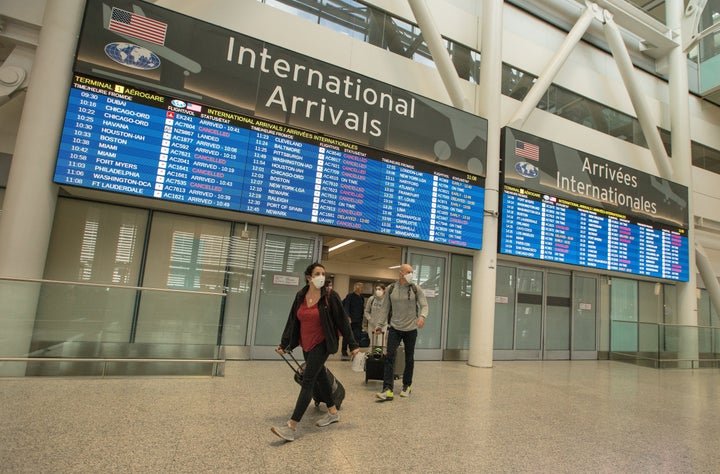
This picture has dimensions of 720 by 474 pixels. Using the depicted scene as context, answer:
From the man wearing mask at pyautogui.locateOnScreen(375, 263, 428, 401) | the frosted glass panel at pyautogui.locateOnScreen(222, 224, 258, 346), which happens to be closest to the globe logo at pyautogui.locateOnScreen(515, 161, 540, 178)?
the man wearing mask at pyautogui.locateOnScreen(375, 263, 428, 401)

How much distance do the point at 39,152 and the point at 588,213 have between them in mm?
10158

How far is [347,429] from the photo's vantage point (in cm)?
344

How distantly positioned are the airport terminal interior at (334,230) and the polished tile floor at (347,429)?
0.03m

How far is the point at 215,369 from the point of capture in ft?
17.3

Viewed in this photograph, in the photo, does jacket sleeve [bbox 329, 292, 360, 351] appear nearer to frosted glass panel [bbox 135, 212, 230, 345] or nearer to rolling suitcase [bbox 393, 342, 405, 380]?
rolling suitcase [bbox 393, 342, 405, 380]

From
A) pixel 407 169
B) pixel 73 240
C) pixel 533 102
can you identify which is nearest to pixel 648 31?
pixel 533 102

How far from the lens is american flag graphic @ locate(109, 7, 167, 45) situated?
551cm

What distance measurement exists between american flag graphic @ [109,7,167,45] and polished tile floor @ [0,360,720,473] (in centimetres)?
457

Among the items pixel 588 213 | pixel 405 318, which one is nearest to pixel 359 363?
pixel 405 318

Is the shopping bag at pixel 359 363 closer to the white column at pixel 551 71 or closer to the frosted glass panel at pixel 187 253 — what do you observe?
the frosted glass panel at pixel 187 253

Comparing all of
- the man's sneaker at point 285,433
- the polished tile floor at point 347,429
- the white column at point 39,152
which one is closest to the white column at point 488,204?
the polished tile floor at point 347,429

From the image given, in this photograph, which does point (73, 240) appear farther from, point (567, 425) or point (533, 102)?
point (533, 102)

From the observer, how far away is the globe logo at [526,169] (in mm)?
8414

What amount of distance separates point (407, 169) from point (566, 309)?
19.6 ft
